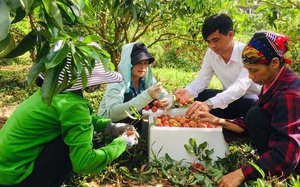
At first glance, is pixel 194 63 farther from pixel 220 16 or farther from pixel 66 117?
pixel 66 117

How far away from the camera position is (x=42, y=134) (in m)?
1.71

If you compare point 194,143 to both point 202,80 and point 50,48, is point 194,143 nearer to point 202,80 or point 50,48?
point 202,80

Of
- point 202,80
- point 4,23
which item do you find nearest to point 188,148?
point 202,80

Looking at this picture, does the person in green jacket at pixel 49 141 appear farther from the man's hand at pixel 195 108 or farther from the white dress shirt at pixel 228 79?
the white dress shirt at pixel 228 79

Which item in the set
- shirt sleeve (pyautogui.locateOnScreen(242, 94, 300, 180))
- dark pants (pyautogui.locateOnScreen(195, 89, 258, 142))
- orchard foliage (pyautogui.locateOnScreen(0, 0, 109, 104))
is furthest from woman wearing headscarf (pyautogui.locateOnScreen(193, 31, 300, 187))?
orchard foliage (pyautogui.locateOnScreen(0, 0, 109, 104))

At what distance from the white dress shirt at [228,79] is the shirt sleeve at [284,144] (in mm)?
715

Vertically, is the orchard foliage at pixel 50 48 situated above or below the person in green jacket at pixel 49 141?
above

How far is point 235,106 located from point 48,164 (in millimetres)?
1690

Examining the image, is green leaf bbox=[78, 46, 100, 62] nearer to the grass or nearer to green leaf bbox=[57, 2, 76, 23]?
green leaf bbox=[57, 2, 76, 23]

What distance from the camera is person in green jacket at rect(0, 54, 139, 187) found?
1.63m

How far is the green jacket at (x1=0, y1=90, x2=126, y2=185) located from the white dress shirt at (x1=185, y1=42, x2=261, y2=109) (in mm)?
1144

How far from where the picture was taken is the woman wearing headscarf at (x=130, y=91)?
2414mm

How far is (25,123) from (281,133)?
1.31m

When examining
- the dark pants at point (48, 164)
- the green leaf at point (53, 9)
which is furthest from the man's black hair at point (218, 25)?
the green leaf at point (53, 9)
